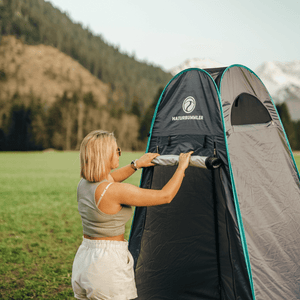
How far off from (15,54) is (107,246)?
134812 millimetres

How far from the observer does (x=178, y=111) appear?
3.45m

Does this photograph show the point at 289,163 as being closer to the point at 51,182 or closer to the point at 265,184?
the point at 265,184

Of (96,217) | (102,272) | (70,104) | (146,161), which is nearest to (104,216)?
(96,217)

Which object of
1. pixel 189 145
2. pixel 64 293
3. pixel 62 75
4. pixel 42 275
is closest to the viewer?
pixel 189 145

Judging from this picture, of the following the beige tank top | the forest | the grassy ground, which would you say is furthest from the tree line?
the beige tank top

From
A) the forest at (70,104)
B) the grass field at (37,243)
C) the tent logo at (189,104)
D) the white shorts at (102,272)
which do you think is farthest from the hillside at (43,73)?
the white shorts at (102,272)

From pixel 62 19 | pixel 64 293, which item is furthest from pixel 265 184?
pixel 62 19

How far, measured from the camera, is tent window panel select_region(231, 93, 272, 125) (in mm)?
3416

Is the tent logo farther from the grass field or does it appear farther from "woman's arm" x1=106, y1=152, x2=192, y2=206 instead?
the grass field

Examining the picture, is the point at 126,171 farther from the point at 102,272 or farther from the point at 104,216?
the point at 102,272

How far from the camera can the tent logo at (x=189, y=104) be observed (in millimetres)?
3325

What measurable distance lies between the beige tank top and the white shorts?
9 centimetres

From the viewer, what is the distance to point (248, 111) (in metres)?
3.56

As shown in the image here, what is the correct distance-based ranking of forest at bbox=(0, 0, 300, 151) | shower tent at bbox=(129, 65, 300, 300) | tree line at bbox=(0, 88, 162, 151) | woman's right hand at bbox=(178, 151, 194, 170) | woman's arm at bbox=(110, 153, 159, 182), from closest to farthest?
woman's right hand at bbox=(178, 151, 194, 170)
shower tent at bbox=(129, 65, 300, 300)
woman's arm at bbox=(110, 153, 159, 182)
tree line at bbox=(0, 88, 162, 151)
forest at bbox=(0, 0, 300, 151)
